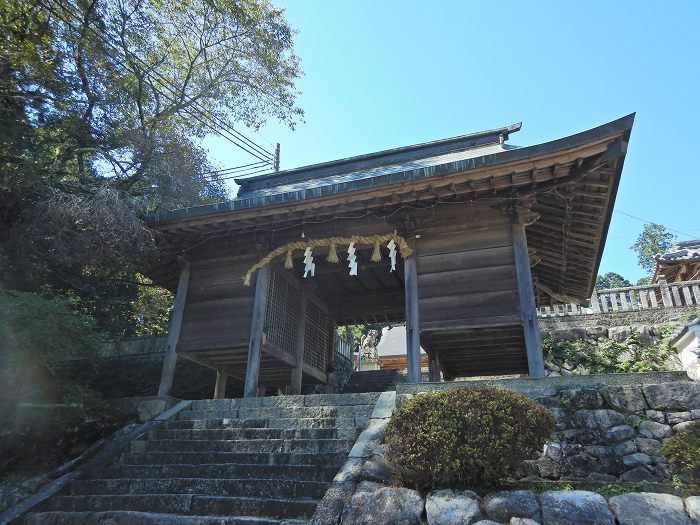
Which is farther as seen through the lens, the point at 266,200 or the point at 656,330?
the point at 656,330

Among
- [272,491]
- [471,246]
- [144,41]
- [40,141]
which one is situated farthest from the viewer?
[144,41]

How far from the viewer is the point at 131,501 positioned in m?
5.55

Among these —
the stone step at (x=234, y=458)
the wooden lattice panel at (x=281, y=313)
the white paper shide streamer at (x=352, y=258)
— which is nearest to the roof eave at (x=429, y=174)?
the white paper shide streamer at (x=352, y=258)

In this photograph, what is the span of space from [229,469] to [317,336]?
23.3ft

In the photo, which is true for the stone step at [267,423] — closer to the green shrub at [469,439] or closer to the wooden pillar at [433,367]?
the green shrub at [469,439]

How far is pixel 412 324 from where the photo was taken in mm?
8508

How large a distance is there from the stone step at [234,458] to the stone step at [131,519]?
1129mm

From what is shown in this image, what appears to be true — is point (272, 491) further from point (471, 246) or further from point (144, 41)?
point (144, 41)

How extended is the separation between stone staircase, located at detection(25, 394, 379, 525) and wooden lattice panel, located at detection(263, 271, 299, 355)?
8.93ft

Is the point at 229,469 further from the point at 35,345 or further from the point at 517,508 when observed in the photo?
the point at 35,345

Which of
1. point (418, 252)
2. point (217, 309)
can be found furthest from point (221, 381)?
point (418, 252)

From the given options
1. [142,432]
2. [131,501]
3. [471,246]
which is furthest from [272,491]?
[471,246]

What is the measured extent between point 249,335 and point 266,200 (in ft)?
9.05

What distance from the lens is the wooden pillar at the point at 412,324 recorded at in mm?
8156
